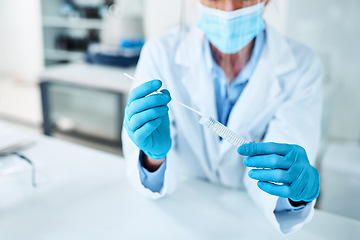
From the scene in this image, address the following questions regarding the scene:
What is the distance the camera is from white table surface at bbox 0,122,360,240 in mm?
771

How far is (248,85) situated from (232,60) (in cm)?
10

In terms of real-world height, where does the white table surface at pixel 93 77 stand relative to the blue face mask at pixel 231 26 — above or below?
below

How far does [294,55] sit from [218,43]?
0.30m

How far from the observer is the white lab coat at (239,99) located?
103cm

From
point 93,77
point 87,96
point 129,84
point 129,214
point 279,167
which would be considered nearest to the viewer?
point 279,167

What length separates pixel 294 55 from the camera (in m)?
1.14

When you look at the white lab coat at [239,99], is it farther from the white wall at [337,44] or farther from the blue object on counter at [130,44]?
the blue object on counter at [130,44]

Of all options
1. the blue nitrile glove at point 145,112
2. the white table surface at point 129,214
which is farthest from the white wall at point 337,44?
the blue nitrile glove at point 145,112

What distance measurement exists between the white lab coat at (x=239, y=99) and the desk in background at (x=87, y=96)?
1318mm

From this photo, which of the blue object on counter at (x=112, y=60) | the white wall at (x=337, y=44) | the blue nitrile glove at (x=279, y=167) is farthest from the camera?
the blue object on counter at (x=112, y=60)

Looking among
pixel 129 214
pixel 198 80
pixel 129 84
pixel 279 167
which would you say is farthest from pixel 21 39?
pixel 279 167

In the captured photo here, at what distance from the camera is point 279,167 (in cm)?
72

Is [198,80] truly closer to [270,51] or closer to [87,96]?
[270,51]

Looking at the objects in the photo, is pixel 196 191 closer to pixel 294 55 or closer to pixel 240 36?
pixel 240 36
